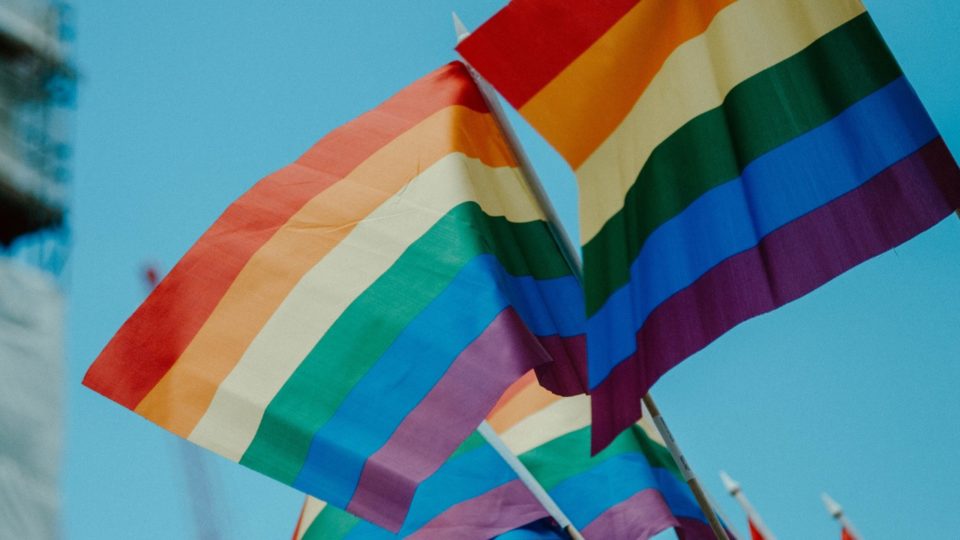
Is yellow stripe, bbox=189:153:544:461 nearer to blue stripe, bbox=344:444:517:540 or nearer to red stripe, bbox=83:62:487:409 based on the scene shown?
red stripe, bbox=83:62:487:409

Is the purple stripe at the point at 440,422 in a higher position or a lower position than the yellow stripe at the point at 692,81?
lower

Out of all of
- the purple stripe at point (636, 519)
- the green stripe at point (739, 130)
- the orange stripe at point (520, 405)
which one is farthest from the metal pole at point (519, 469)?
the green stripe at point (739, 130)

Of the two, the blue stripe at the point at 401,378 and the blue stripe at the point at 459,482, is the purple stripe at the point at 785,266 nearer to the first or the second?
the blue stripe at the point at 401,378

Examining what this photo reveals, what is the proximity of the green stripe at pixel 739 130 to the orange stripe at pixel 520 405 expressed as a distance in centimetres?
484

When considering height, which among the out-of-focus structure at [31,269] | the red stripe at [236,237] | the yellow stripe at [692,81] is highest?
the yellow stripe at [692,81]

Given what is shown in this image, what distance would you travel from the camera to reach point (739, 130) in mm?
5496

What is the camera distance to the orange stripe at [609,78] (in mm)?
5664

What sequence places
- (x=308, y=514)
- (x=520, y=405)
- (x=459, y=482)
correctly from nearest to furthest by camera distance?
(x=459, y=482) → (x=308, y=514) → (x=520, y=405)

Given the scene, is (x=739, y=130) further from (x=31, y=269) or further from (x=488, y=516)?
(x=31, y=269)

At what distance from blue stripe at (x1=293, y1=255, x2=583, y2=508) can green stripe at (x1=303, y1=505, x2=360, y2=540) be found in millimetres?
2980

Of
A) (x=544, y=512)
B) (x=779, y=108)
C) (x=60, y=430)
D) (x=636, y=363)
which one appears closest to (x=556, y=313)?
(x=636, y=363)

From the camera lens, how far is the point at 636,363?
5406 mm

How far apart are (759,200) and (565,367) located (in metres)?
1.53

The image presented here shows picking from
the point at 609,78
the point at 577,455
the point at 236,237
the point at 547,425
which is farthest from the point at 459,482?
the point at 609,78
